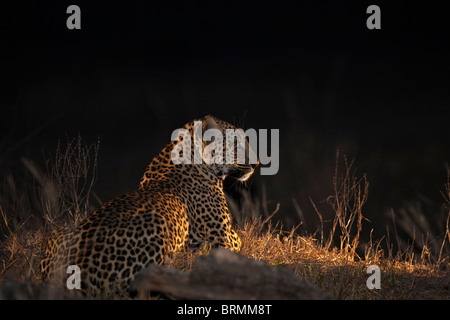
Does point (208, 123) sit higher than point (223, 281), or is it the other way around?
point (208, 123)

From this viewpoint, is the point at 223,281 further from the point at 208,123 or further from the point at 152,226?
the point at 208,123

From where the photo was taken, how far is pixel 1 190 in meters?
11.4

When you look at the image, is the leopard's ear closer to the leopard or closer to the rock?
the leopard

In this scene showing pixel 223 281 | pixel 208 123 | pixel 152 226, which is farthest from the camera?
pixel 208 123

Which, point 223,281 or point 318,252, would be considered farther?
point 318,252

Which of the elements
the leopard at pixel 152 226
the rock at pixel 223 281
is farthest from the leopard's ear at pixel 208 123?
the rock at pixel 223 281

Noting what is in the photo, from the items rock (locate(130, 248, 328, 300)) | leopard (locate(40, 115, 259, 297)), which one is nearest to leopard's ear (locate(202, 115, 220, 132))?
leopard (locate(40, 115, 259, 297))

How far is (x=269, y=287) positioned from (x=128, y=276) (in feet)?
5.40

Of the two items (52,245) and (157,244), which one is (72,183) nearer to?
(52,245)

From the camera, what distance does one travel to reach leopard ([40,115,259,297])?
6.05 meters

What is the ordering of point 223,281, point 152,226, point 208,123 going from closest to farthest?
point 223,281
point 152,226
point 208,123

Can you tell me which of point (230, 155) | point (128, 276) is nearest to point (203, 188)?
point (230, 155)

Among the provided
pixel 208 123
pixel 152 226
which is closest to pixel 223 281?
pixel 152 226

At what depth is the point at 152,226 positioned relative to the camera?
6.47m
